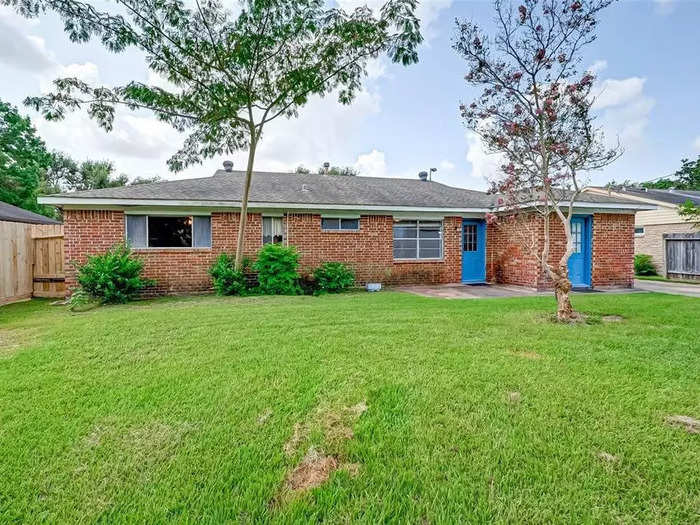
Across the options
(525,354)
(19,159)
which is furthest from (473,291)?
(19,159)

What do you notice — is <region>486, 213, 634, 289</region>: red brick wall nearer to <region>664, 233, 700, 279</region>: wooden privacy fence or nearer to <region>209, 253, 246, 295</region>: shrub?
<region>664, 233, 700, 279</region>: wooden privacy fence

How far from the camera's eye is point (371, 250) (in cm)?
1148

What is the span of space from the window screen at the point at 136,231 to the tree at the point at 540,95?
837 cm

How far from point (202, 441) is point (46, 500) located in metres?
0.83

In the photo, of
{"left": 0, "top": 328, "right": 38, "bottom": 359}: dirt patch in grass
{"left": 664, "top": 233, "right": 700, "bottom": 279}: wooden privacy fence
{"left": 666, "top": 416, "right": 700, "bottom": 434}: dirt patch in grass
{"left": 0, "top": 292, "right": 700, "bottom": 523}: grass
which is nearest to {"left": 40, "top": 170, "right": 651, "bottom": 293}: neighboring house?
{"left": 0, "top": 328, "right": 38, "bottom": 359}: dirt patch in grass

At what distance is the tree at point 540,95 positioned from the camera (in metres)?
6.37

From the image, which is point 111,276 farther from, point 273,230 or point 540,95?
point 540,95

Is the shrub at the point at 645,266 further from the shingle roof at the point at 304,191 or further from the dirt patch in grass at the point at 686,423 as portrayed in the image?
the dirt patch in grass at the point at 686,423

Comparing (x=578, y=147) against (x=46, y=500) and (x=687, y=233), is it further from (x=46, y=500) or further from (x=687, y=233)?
Answer: (x=687, y=233)

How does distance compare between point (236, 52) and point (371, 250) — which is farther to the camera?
point (371, 250)

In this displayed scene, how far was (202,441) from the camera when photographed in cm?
255

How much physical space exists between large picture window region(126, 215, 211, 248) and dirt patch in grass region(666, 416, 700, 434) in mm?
10007

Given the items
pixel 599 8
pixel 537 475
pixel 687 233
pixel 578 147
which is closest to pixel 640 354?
pixel 537 475

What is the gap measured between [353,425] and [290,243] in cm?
852
